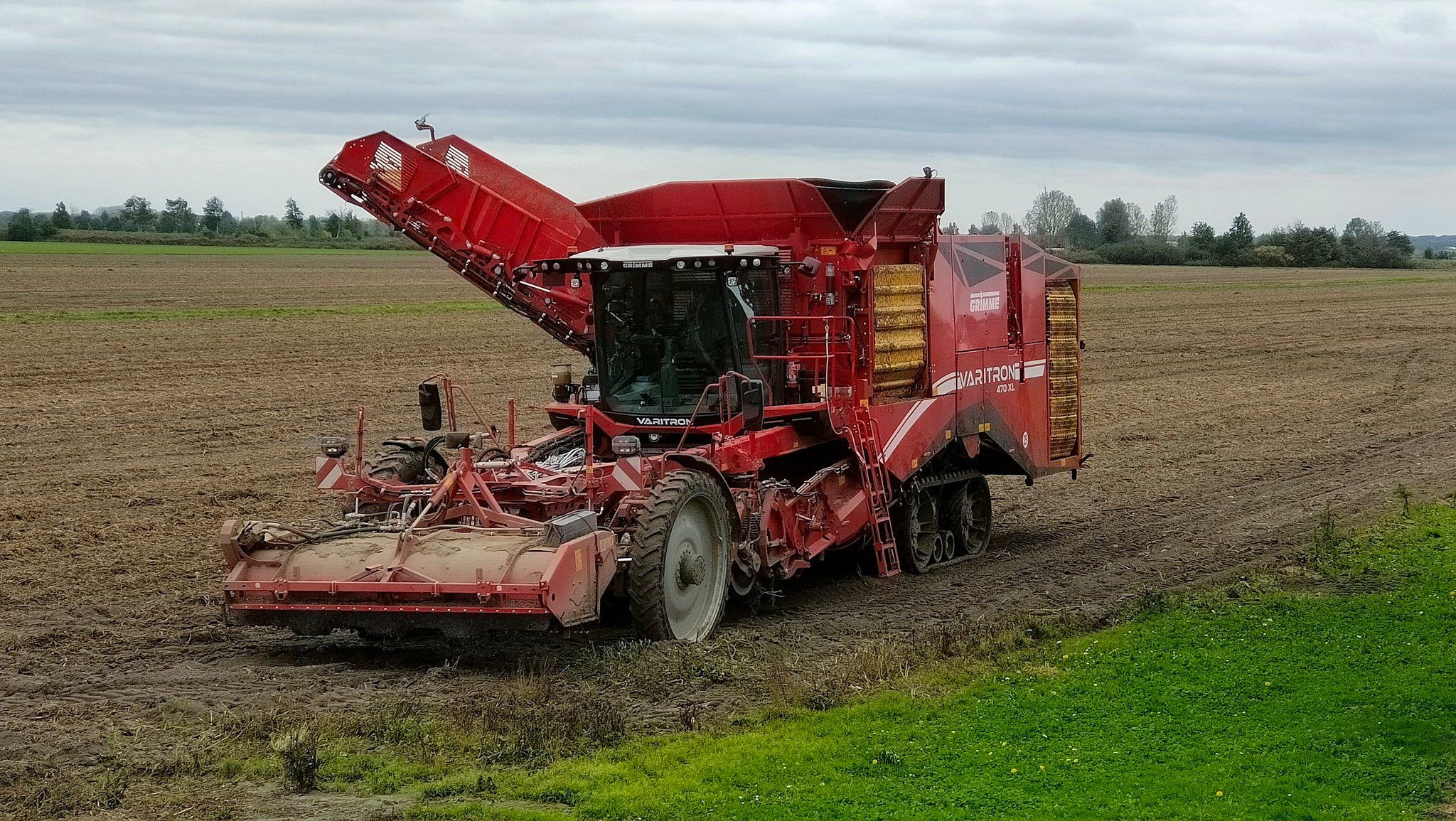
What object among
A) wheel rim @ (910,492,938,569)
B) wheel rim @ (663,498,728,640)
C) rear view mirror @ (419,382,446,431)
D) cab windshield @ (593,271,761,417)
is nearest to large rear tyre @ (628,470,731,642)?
wheel rim @ (663,498,728,640)

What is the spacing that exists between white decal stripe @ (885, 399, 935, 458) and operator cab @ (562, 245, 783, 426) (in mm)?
1267

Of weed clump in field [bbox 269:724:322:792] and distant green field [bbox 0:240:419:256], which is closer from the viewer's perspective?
weed clump in field [bbox 269:724:322:792]

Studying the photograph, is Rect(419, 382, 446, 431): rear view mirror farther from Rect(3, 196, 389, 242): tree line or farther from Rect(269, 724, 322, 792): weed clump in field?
Rect(3, 196, 389, 242): tree line

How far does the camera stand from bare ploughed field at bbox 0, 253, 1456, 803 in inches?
377

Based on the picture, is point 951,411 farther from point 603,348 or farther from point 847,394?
point 603,348

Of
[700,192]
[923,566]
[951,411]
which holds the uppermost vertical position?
[700,192]

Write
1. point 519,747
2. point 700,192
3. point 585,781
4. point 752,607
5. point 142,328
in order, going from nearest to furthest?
point 585,781, point 519,747, point 752,607, point 700,192, point 142,328

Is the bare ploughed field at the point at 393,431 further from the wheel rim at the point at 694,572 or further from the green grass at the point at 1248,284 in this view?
the green grass at the point at 1248,284

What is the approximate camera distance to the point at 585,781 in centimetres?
748

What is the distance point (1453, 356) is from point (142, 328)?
28.2 m

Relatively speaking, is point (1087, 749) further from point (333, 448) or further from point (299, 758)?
point (333, 448)

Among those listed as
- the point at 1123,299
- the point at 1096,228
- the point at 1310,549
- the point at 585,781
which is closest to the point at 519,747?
the point at 585,781

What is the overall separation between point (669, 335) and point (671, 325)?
0.08 m

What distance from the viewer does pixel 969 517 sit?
48.5 ft
